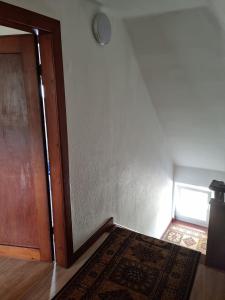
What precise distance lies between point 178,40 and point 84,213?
1795 millimetres

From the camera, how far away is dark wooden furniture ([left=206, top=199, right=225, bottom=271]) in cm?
178

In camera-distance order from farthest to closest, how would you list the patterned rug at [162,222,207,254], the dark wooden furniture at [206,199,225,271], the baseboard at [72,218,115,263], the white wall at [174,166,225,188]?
the white wall at [174,166,225,188], the patterned rug at [162,222,207,254], the baseboard at [72,218,115,263], the dark wooden furniture at [206,199,225,271]

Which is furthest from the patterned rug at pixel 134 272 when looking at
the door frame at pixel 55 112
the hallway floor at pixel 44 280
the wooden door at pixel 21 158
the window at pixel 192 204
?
the window at pixel 192 204

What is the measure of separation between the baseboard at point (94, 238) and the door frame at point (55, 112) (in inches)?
3.1

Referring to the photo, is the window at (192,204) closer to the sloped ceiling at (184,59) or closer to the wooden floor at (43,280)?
the sloped ceiling at (184,59)

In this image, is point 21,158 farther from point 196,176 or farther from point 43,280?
point 196,176

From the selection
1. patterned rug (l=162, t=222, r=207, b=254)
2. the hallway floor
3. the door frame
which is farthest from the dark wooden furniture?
patterned rug (l=162, t=222, r=207, b=254)

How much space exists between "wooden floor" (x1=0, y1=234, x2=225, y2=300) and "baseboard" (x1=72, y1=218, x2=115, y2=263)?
46 millimetres

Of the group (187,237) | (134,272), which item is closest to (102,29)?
(134,272)

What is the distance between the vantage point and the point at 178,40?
85.3 inches

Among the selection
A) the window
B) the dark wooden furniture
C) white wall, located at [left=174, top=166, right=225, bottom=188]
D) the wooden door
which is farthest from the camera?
the window

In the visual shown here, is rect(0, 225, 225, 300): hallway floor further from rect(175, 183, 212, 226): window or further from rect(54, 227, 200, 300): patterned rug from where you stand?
rect(175, 183, 212, 226): window

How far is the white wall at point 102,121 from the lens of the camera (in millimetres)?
1648

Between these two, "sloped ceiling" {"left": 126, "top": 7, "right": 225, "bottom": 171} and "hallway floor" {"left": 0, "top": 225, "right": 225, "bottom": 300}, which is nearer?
"hallway floor" {"left": 0, "top": 225, "right": 225, "bottom": 300}
